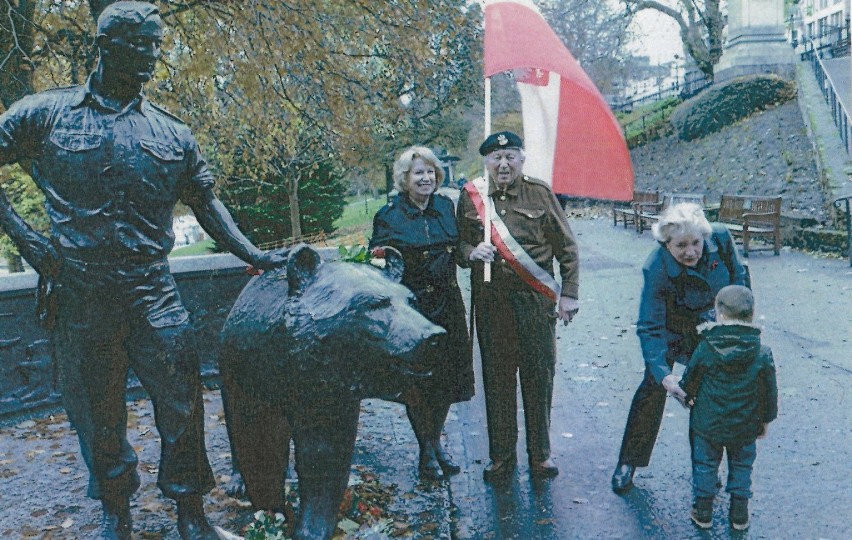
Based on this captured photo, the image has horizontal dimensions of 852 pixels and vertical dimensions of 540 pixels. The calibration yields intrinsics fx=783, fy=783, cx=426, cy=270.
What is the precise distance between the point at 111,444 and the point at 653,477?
3.28 metres

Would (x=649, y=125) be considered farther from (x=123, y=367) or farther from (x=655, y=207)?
(x=123, y=367)

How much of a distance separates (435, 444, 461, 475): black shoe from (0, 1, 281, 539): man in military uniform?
6.49 ft

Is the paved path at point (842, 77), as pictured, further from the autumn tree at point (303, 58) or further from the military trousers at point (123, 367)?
the military trousers at point (123, 367)

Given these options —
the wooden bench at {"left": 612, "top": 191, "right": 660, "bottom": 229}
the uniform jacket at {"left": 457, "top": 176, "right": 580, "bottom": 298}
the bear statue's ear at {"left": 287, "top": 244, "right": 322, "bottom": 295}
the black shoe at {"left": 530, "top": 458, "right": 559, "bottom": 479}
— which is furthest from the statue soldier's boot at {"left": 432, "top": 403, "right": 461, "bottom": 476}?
the wooden bench at {"left": 612, "top": 191, "right": 660, "bottom": 229}

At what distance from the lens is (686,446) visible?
561 cm

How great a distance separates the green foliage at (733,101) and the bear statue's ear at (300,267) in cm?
2482

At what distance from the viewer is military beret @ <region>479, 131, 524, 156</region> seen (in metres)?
4.66

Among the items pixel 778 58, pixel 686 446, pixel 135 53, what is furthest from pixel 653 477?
pixel 778 58

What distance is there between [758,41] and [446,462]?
25824mm

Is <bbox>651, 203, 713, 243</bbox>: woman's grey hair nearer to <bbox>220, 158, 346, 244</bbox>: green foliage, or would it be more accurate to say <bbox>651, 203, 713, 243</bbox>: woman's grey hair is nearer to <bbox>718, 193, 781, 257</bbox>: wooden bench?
<bbox>718, 193, 781, 257</bbox>: wooden bench

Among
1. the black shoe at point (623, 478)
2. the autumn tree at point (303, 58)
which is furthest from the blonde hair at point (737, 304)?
the autumn tree at point (303, 58)

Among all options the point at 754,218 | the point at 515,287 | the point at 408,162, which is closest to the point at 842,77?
the point at 754,218

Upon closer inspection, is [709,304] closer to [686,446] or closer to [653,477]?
[653,477]

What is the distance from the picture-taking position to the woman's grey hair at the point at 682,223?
425 centimetres
